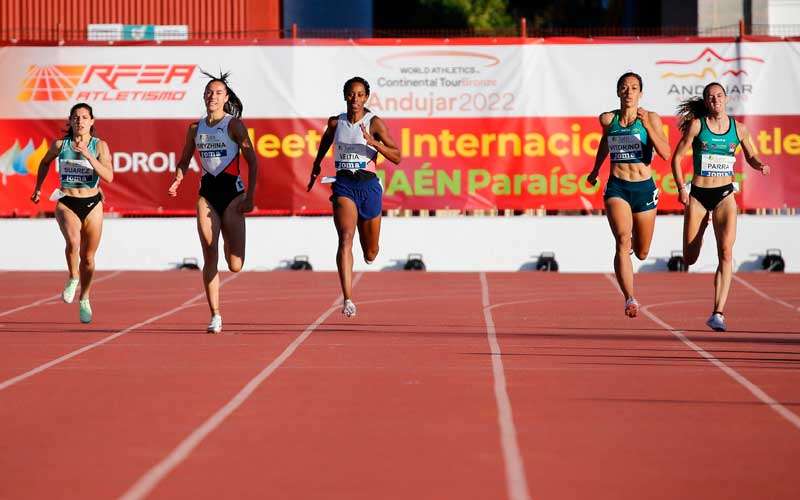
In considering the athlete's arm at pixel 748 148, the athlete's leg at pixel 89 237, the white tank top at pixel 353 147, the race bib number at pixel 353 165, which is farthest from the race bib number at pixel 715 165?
the athlete's leg at pixel 89 237

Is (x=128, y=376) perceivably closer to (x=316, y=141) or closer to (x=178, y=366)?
(x=178, y=366)

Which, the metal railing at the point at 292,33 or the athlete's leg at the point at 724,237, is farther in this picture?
the metal railing at the point at 292,33

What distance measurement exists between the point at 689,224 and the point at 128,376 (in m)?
5.69

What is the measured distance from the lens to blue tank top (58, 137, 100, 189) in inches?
612

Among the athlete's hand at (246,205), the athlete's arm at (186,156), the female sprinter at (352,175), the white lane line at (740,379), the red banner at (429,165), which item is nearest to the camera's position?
the white lane line at (740,379)

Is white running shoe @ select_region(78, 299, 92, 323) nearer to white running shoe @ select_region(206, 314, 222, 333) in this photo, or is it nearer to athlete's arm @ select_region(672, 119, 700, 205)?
white running shoe @ select_region(206, 314, 222, 333)

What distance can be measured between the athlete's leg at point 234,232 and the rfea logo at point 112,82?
9.93 meters

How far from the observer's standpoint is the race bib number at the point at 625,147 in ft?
47.8

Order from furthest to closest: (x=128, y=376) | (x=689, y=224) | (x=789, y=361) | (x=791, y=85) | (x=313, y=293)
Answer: (x=791, y=85)
(x=313, y=293)
(x=689, y=224)
(x=789, y=361)
(x=128, y=376)

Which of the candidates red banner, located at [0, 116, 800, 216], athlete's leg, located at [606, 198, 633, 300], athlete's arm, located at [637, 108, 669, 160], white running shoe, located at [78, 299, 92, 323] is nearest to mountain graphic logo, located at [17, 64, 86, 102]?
red banner, located at [0, 116, 800, 216]

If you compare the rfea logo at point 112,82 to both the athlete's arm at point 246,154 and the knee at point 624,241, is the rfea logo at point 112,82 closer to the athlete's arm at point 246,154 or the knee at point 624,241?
the athlete's arm at point 246,154

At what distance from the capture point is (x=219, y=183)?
14.2 metres

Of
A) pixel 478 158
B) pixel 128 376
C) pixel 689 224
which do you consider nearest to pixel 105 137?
pixel 478 158

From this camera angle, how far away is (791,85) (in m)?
23.7
